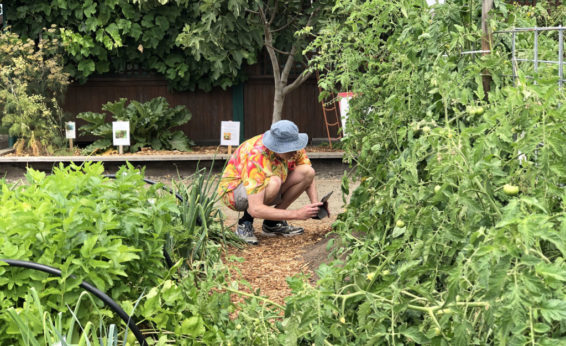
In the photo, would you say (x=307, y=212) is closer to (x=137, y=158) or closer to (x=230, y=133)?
(x=137, y=158)

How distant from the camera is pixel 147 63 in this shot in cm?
1077

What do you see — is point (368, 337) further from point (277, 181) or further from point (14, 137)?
point (14, 137)

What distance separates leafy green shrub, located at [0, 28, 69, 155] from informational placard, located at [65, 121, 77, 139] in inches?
5.1

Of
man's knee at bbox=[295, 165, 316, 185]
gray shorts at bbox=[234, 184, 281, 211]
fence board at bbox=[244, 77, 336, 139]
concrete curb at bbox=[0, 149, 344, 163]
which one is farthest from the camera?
fence board at bbox=[244, 77, 336, 139]

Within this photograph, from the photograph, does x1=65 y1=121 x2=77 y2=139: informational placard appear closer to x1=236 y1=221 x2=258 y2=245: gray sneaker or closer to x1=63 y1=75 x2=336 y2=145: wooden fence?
x1=63 y1=75 x2=336 y2=145: wooden fence

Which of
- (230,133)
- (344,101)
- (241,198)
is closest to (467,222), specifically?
(241,198)

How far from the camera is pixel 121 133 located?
32.1 ft

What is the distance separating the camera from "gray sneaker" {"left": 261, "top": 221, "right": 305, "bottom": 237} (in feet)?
19.9

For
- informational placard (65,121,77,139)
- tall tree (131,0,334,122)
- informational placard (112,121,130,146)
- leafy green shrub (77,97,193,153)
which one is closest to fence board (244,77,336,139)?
tall tree (131,0,334,122)

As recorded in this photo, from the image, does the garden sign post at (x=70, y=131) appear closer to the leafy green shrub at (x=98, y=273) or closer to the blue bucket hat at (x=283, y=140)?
the blue bucket hat at (x=283, y=140)

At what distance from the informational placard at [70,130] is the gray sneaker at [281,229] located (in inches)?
188

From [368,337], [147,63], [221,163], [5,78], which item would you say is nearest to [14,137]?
[5,78]

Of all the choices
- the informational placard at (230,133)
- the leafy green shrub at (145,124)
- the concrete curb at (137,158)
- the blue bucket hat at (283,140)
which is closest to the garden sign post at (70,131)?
the leafy green shrub at (145,124)

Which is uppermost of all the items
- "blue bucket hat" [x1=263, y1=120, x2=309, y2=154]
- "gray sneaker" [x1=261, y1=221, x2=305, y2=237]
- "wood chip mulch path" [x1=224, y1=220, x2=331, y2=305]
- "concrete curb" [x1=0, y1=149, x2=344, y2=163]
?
"blue bucket hat" [x1=263, y1=120, x2=309, y2=154]
